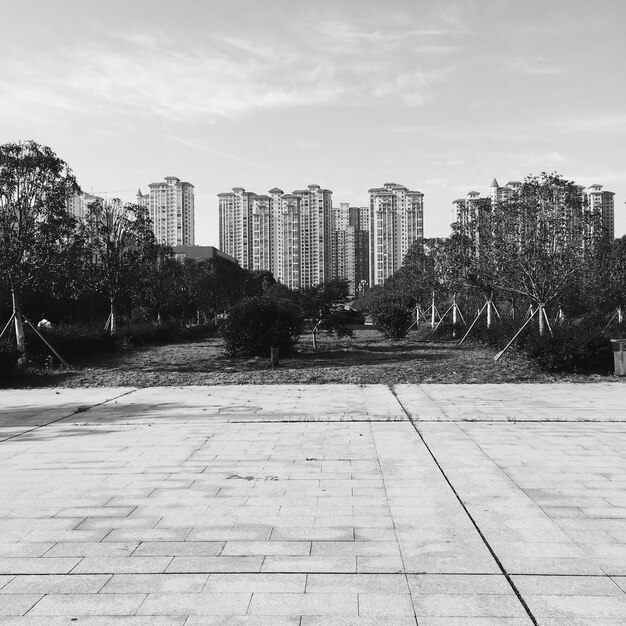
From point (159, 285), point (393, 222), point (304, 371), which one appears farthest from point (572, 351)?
point (393, 222)

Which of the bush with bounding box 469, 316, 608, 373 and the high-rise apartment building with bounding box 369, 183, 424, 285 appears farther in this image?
the high-rise apartment building with bounding box 369, 183, 424, 285

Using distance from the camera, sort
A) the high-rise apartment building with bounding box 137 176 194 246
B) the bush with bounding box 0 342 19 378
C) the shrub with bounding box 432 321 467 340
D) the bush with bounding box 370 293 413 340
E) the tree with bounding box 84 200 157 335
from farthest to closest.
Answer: the high-rise apartment building with bounding box 137 176 194 246 < the shrub with bounding box 432 321 467 340 < the bush with bounding box 370 293 413 340 < the tree with bounding box 84 200 157 335 < the bush with bounding box 0 342 19 378

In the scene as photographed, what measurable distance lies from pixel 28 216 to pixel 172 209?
51646 mm

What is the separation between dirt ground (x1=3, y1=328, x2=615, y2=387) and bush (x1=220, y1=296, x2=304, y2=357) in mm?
393

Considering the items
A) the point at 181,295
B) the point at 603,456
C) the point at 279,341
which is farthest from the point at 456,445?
the point at 181,295

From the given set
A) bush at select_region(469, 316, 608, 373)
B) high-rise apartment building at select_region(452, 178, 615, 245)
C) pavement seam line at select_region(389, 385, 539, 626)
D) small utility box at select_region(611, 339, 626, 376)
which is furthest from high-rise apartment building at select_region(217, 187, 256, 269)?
pavement seam line at select_region(389, 385, 539, 626)

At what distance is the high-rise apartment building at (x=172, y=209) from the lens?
6141cm

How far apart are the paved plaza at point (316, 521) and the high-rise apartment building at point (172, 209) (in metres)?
57.0

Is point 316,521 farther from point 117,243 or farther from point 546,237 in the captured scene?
point 117,243

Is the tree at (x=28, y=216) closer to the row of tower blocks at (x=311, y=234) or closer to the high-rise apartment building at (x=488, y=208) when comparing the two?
the high-rise apartment building at (x=488, y=208)

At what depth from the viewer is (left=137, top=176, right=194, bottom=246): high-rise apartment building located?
61.4 meters

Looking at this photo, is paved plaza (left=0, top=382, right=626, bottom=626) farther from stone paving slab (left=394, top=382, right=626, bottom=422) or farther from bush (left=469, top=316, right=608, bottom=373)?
bush (left=469, top=316, right=608, bottom=373)

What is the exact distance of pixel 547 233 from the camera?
13766 mm

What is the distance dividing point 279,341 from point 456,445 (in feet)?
30.7
